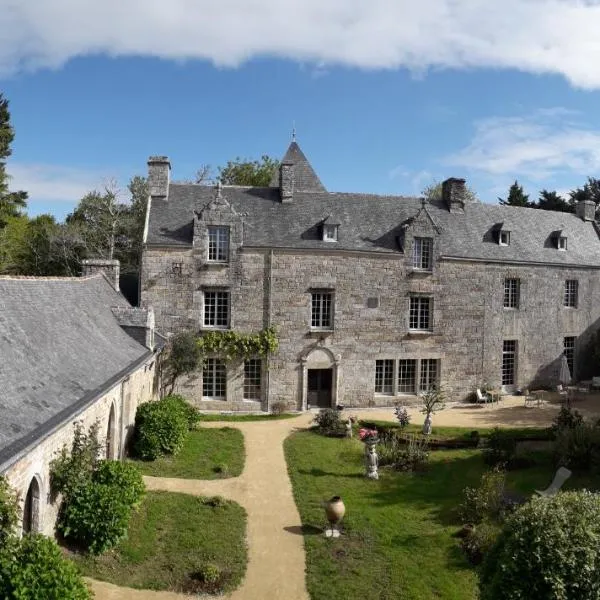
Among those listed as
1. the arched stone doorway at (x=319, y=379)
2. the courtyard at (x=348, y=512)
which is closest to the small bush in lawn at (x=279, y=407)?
the arched stone doorway at (x=319, y=379)

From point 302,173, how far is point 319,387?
503 inches

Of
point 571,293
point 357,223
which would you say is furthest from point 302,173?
point 571,293

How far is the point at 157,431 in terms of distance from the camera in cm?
1855

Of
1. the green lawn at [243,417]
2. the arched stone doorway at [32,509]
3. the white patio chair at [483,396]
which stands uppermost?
the arched stone doorway at [32,509]

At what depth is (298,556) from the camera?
12.8 m

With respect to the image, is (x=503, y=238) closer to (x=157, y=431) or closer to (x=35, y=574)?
(x=157, y=431)

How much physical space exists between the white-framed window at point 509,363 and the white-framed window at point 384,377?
7.36 meters

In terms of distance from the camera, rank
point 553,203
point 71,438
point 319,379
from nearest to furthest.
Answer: point 71,438 → point 319,379 → point 553,203

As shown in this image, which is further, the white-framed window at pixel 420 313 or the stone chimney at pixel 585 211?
the stone chimney at pixel 585 211

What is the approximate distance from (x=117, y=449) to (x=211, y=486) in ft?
9.87

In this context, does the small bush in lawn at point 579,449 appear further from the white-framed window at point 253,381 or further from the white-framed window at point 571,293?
the white-framed window at point 571,293

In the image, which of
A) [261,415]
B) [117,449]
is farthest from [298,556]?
[261,415]

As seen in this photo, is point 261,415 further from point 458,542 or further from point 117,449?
point 458,542

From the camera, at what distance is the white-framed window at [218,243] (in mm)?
27078
